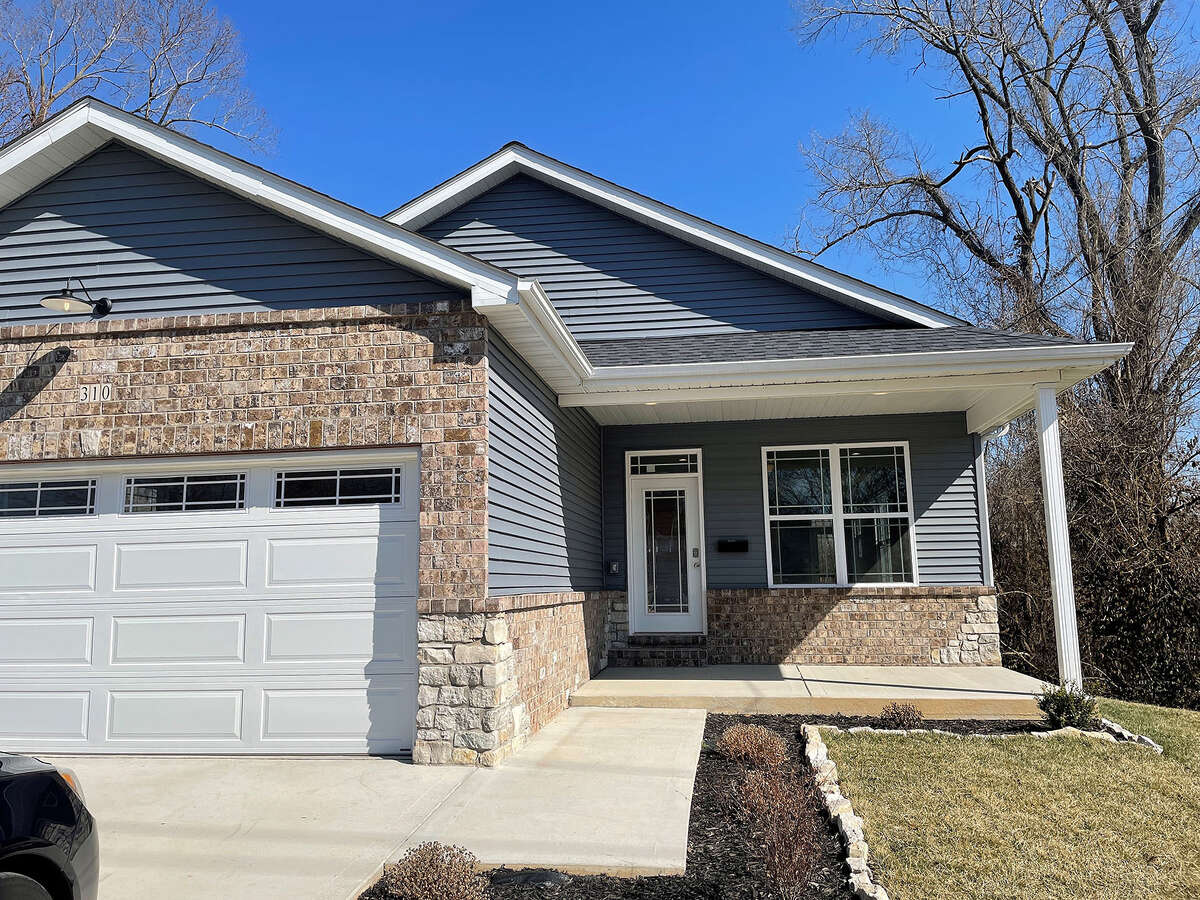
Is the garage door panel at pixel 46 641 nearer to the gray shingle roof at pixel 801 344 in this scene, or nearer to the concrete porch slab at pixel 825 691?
the concrete porch slab at pixel 825 691

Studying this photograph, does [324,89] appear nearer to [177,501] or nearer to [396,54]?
[396,54]

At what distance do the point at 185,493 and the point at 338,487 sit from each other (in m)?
1.24

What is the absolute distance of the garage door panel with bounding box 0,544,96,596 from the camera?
6.58 meters

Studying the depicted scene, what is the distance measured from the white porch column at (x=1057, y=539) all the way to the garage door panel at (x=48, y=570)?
8.02 m

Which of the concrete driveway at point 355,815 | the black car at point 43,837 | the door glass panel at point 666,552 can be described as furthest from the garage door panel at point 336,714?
the door glass panel at point 666,552

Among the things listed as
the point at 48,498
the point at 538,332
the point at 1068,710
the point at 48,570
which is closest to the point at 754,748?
the point at 1068,710

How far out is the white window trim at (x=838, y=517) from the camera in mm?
10289

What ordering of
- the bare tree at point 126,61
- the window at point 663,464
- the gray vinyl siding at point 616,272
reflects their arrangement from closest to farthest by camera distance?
the gray vinyl siding at point 616,272, the window at point 663,464, the bare tree at point 126,61

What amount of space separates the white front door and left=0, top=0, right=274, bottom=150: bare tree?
1336 cm

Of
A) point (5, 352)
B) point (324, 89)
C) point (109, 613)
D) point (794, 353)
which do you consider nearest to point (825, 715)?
point (794, 353)

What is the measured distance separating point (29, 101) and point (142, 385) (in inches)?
588

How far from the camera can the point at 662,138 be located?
17844 mm

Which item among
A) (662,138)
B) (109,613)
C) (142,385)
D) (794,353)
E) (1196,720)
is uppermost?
(662,138)

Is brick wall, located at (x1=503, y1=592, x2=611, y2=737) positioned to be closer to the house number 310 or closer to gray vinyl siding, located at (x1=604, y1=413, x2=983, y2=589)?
gray vinyl siding, located at (x1=604, y1=413, x2=983, y2=589)
